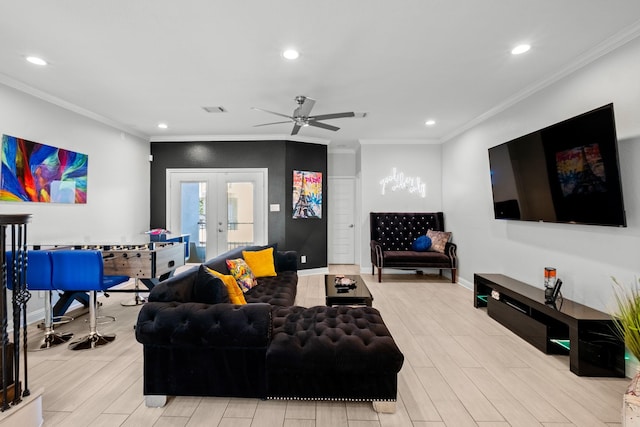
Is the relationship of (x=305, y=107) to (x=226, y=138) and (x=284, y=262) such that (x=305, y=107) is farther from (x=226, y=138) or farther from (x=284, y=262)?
(x=226, y=138)

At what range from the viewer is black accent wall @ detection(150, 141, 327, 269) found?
19.1 ft

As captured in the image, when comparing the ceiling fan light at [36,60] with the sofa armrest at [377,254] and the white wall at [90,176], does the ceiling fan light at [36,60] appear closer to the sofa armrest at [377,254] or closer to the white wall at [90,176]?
the white wall at [90,176]

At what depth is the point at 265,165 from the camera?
5852 millimetres

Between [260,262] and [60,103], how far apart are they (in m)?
3.27

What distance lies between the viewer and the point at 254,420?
6.30ft

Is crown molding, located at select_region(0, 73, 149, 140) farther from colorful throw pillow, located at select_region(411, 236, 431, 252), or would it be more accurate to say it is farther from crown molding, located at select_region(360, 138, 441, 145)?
colorful throw pillow, located at select_region(411, 236, 431, 252)

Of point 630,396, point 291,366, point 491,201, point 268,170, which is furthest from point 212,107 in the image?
point 630,396

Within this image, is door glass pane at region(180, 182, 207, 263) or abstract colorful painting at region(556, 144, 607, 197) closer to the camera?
abstract colorful painting at region(556, 144, 607, 197)

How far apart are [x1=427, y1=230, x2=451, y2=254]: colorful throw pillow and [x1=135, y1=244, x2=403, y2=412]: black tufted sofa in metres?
3.89

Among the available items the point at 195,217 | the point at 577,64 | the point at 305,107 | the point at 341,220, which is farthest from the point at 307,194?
the point at 577,64

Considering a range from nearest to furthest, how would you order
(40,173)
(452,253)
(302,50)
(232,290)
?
(232,290)
(302,50)
(40,173)
(452,253)

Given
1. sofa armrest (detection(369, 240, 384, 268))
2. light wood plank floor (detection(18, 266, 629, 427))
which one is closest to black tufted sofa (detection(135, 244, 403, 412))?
light wood plank floor (detection(18, 266, 629, 427))

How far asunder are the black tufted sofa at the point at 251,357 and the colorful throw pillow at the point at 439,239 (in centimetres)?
389

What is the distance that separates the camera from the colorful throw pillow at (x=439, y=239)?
559 centimetres
